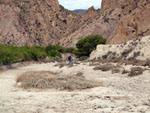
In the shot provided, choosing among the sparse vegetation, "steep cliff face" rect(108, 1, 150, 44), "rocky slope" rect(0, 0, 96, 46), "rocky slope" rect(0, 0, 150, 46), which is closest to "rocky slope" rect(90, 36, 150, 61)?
"steep cliff face" rect(108, 1, 150, 44)

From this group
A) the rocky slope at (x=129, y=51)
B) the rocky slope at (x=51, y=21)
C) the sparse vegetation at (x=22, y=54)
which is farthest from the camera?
the rocky slope at (x=51, y=21)

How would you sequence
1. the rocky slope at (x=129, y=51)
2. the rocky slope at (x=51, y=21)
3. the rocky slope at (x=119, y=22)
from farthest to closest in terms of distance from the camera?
the rocky slope at (x=51, y=21)
the rocky slope at (x=119, y=22)
the rocky slope at (x=129, y=51)

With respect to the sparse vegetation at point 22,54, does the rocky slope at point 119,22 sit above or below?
above

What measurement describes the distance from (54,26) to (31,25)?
12793 millimetres

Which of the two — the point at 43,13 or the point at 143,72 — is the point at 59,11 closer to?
the point at 43,13

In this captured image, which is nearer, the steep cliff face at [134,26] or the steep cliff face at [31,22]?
the steep cliff face at [134,26]

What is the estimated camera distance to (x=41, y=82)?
14.2m

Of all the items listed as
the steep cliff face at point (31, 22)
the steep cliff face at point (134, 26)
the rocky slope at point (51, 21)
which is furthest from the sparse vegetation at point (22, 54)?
the steep cliff face at point (31, 22)

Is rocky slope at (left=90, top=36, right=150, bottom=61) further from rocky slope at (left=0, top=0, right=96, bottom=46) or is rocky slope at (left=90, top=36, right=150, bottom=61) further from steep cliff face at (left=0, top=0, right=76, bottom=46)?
rocky slope at (left=0, top=0, right=96, bottom=46)

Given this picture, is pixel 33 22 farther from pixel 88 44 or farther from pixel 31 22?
pixel 88 44

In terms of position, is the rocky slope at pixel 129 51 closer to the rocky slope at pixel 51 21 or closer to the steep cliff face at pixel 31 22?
the rocky slope at pixel 51 21

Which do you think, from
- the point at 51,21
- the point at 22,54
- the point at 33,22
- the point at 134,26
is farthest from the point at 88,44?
the point at 51,21

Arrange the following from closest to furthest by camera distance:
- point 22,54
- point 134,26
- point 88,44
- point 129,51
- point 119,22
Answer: point 129,51 → point 22,54 → point 134,26 → point 119,22 → point 88,44

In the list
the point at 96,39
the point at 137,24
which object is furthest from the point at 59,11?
the point at 137,24
